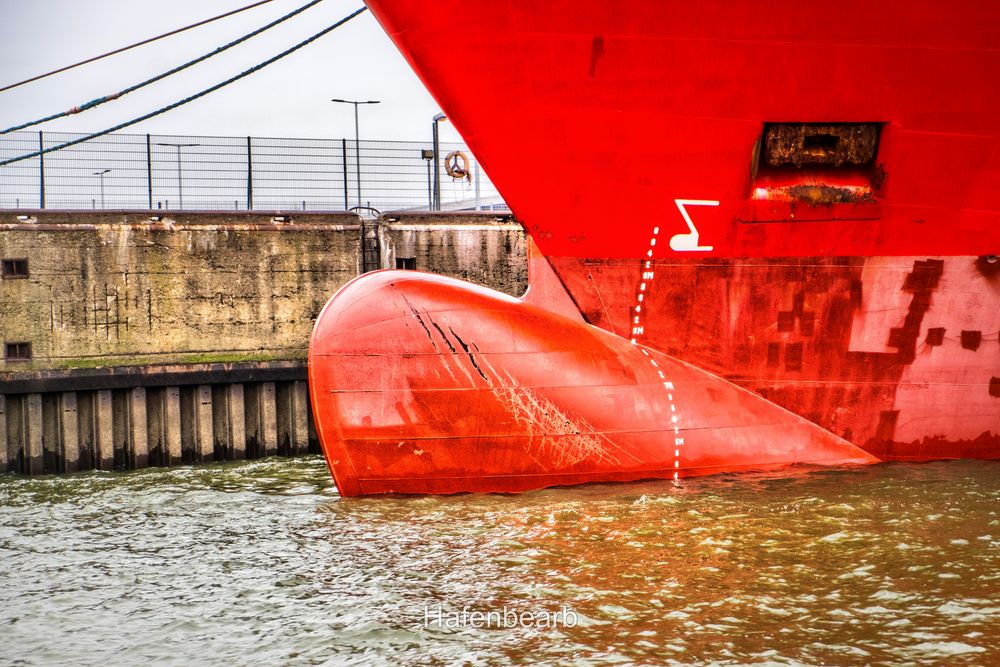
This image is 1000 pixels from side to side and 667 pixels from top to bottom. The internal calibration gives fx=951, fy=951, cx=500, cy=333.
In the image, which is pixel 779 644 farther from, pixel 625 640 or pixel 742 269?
pixel 742 269

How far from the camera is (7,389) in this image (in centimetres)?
851

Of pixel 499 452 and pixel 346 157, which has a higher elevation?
pixel 346 157

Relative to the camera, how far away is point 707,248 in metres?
6.45

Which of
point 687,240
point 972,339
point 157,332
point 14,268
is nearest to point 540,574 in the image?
point 687,240

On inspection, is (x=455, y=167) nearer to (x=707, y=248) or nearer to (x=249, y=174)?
(x=707, y=248)

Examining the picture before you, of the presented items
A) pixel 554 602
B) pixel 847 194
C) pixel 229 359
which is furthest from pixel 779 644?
→ pixel 229 359

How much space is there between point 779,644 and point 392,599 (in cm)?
188

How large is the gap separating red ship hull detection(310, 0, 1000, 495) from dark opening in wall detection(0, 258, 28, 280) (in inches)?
160

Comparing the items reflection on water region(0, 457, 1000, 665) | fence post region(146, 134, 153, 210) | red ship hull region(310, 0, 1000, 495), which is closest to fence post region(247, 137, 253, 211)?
fence post region(146, 134, 153, 210)

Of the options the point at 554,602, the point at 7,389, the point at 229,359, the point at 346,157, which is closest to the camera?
the point at 554,602

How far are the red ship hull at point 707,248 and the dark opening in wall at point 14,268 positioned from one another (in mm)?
4066

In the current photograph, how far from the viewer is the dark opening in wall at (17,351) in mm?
8781

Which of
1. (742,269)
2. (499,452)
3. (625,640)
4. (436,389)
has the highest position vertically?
(742,269)

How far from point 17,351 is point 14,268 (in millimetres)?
781
